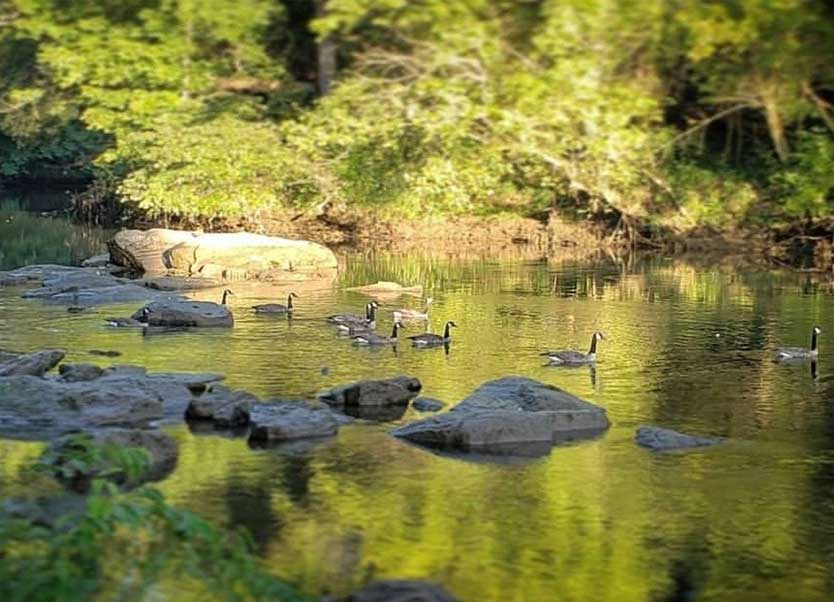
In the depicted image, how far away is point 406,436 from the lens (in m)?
14.6

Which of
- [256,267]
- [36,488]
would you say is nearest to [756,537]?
[36,488]

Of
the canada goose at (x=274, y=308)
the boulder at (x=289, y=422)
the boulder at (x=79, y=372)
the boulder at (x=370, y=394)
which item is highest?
the canada goose at (x=274, y=308)

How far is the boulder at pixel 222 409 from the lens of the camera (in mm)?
15086

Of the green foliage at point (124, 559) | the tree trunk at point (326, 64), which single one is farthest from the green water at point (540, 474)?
the tree trunk at point (326, 64)

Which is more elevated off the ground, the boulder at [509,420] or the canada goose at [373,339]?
the canada goose at [373,339]

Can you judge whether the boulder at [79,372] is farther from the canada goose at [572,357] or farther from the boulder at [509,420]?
the canada goose at [572,357]

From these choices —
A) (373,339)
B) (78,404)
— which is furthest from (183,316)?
(78,404)

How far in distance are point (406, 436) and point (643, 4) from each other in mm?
18124

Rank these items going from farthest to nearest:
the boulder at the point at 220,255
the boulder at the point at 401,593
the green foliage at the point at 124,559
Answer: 1. the boulder at the point at 220,255
2. the boulder at the point at 401,593
3. the green foliage at the point at 124,559

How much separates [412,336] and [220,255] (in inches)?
407

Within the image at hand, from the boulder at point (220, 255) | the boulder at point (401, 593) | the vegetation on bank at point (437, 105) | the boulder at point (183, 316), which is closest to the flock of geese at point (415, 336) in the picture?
the boulder at point (183, 316)

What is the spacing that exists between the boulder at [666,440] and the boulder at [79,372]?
6.11m

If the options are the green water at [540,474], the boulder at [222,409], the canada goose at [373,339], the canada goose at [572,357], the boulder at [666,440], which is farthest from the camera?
the canada goose at [373,339]

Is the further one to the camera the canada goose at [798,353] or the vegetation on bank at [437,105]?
the vegetation on bank at [437,105]
